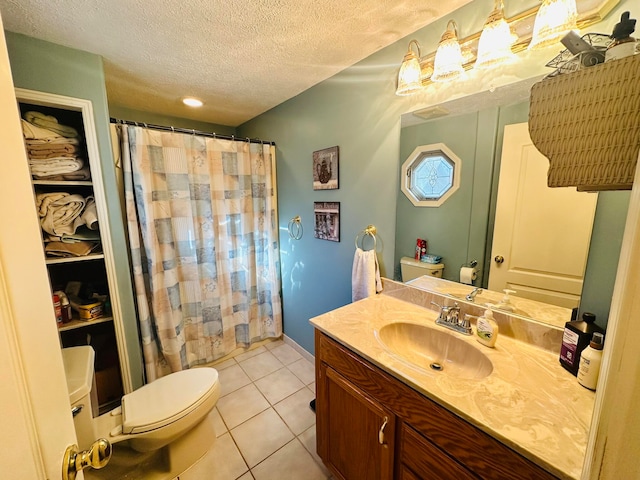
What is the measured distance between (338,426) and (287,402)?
794mm

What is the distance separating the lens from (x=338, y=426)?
117cm

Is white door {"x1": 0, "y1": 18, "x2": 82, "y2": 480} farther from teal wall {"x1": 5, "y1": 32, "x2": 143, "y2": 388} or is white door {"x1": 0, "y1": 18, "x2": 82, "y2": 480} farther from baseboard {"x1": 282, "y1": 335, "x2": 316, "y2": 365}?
baseboard {"x1": 282, "y1": 335, "x2": 316, "y2": 365}

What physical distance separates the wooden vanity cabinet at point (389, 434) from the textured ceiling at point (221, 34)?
1.46 metres

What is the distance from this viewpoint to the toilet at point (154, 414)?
1.10 meters

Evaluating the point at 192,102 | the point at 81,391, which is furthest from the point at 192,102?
the point at 81,391

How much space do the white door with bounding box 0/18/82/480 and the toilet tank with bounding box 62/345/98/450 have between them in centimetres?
83

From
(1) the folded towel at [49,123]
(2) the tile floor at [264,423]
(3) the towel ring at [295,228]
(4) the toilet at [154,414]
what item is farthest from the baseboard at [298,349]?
(1) the folded towel at [49,123]

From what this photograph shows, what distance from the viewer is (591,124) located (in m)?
0.57

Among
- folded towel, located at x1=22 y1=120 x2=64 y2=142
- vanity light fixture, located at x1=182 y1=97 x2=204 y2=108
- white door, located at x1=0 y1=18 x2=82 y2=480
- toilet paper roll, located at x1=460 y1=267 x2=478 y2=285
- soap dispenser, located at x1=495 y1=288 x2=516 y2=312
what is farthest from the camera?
vanity light fixture, located at x1=182 y1=97 x2=204 y2=108

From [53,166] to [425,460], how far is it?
218 centimetres

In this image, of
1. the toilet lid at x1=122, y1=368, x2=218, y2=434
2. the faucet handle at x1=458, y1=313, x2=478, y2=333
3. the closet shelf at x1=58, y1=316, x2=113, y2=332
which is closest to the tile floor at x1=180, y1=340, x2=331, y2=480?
the toilet lid at x1=122, y1=368, x2=218, y2=434

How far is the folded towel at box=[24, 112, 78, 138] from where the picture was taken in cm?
136

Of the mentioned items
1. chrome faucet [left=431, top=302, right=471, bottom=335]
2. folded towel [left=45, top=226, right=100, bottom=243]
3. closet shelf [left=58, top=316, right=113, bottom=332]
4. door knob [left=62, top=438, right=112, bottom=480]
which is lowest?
closet shelf [left=58, top=316, right=113, bottom=332]

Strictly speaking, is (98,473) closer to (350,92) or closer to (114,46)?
(114,46)
